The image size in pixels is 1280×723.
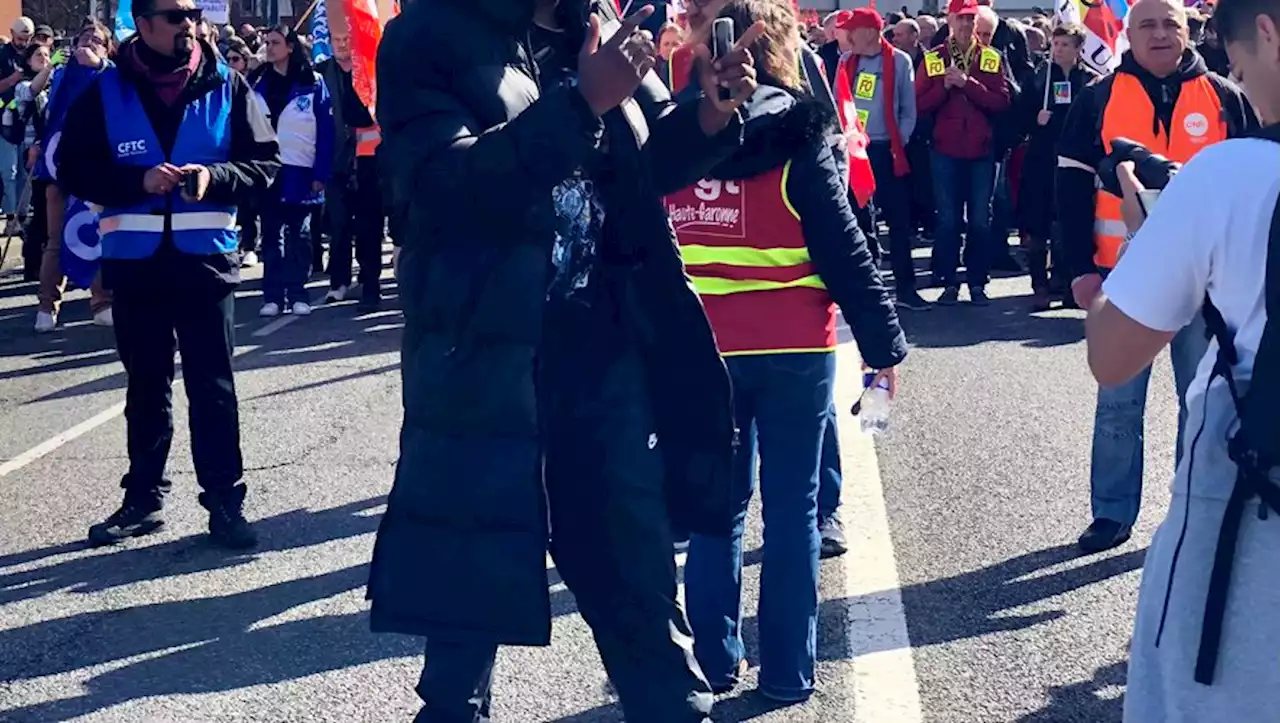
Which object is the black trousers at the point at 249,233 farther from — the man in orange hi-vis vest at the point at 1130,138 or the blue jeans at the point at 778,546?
the blue jeans at the point at 778,546

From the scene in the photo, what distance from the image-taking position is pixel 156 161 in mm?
6160

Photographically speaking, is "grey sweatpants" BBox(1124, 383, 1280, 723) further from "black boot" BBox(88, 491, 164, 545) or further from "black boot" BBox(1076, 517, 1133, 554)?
"black boot" BBox(88, 491, 164, 545)

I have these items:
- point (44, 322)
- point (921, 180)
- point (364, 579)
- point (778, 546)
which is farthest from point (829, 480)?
point (921, 180)

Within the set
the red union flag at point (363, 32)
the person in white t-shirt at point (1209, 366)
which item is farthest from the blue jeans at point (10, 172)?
the person in white t-shirt at point (1209, 366)

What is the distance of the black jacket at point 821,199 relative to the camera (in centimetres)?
436

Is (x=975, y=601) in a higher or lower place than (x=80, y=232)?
lower

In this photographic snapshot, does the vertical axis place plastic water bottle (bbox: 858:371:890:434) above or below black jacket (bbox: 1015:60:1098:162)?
below

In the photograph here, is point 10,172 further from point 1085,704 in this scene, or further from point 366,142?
point 1085,704

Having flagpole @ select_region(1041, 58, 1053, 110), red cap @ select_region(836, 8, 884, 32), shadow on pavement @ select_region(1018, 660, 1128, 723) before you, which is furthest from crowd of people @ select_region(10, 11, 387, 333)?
shadow on pavement @ select_region(1018, 660, 1128, 723)

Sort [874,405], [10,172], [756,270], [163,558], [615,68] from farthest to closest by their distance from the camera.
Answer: [10,172] → [163,558] → [874,405] → [756,270] → [615,68]

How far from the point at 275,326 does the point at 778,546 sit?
25.7 ft

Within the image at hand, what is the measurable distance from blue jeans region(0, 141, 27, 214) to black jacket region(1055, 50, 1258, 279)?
13.7 meters

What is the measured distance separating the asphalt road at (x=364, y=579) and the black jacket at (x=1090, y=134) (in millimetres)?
1091

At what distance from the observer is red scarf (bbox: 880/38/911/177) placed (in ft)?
39.6
